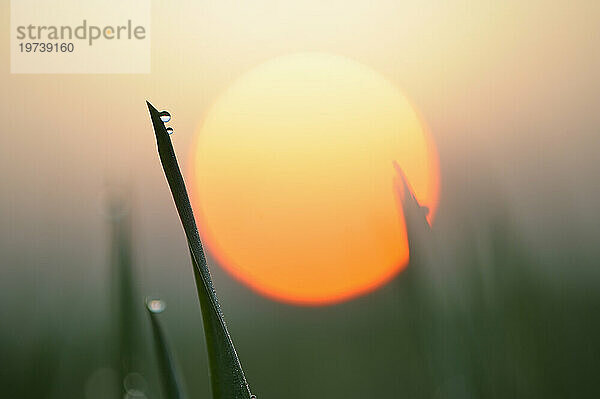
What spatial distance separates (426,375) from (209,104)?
77cm

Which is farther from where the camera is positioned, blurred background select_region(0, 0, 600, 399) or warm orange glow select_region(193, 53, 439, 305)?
warm orange glow select_region(193, 53, 439, 305)

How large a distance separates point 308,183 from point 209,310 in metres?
0.76

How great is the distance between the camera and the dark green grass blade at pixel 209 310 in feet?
0.44

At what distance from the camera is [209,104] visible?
3.30 ft

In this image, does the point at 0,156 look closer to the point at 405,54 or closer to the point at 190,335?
the point at 190,335

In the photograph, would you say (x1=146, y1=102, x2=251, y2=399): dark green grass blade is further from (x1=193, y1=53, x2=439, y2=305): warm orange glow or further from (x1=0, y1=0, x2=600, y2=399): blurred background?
(x1=193, y1=53, x2=439, y2=305): warm orange glow

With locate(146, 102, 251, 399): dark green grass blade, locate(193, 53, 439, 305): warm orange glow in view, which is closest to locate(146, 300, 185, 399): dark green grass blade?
locate(146, 102, 251, 399): dark green grass blade

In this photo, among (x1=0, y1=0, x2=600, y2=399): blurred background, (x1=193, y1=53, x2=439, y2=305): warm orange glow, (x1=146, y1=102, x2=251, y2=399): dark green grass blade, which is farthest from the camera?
(x1=193, y1=53, x2=439, y2=305): warm orange glow

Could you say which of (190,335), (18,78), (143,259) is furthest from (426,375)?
(18,78)

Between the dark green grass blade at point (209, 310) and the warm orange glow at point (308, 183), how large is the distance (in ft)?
Result: 1.51

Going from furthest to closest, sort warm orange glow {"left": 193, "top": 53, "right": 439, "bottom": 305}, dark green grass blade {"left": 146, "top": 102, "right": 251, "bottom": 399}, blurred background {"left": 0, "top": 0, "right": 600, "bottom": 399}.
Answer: warm orange glow {"left": 193, "top": 53, "right": 439, "bottom": 305} → blurred background {"left": 0, "top": 0, "right": 600, "bottom": 399} → dark green grass blade {"left": 146, "top": 102, "right": 251, "bottom": 399}

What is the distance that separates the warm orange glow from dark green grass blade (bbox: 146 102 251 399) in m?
0.46

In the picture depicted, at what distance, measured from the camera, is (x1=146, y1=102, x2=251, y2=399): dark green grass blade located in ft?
0.44

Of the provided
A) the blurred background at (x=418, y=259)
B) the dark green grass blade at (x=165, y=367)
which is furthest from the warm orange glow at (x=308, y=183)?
the dark green grass blade at (x=165, y=367)
